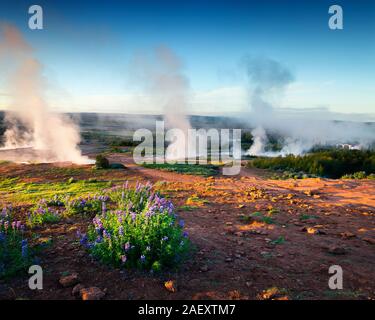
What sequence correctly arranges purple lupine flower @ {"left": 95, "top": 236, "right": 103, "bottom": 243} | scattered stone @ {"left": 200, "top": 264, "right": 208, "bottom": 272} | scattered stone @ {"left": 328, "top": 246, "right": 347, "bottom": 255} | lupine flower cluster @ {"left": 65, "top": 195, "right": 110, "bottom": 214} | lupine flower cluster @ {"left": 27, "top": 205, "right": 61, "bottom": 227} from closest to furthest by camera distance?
scattered stone @ {"left": 200, "top": 264, "right": 208, "bottom": 272}
purple lupine flower @ {"left": 95, "top": 236, "right": 103, "bottom": 243}
scattered stone @ {"left": 328, "top": 246, "right": 347, "bottom": 255}
lupine flower cluster @ {"left": 27, "top": 205, "right": 61, "bottom": 227}
lupine flower cluster @ {"left": 65, "top": 195, "right": 110, "bottom": 214}

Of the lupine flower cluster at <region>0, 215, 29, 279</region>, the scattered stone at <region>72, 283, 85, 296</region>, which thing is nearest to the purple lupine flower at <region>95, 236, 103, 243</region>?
the scattered stone at <region>72, 283, 85, 296</region>

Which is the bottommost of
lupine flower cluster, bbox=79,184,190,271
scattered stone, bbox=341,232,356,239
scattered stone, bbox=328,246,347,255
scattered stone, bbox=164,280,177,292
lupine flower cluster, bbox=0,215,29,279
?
scattered stone, bbox=341,232,356,239

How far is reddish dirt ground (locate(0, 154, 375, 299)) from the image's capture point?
3482 millimetres

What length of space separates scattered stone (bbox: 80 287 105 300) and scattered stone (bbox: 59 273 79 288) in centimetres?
30

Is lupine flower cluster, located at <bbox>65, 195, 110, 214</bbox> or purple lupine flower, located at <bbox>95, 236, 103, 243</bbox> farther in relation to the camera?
lupine flower cluster, located at <bbox>65, 195, 110, 214</bbox>

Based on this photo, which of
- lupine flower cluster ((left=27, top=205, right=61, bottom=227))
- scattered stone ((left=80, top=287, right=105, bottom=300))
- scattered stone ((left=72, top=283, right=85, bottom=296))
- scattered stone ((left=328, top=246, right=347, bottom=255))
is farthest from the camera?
lupine flower cluster ((left=27, top=205, right=61, bottom=227))

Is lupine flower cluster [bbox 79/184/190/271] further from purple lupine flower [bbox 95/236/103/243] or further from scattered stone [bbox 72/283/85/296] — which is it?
scattered stone [bbox 72/283/85/296]

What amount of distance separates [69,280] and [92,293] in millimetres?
473

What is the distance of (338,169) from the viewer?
66.3 feet

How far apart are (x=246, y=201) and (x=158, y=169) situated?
778 centimetres

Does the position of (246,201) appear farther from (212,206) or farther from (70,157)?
(70,157)

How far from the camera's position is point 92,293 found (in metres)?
3.27

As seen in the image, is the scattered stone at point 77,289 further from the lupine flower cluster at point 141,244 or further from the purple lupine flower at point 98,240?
the purple lupine flower at point 98,240

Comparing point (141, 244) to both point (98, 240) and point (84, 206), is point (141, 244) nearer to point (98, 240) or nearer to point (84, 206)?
point (98, 240)
